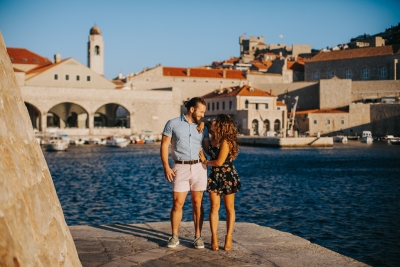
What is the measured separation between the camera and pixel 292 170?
2552 centimetres

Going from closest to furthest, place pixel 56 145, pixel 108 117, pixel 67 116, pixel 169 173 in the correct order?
pixel 169 173 → pixel 56 145 → pixel 67 116 → pixel 108 117

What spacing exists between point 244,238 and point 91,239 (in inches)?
57.4

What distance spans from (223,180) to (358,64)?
61512mm

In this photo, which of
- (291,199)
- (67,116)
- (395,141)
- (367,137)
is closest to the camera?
(291,199)

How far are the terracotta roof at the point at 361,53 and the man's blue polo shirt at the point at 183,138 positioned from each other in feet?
195

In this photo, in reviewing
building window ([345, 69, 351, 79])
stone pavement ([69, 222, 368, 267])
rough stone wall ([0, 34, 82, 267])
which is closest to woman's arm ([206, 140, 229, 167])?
stone pavement ([69, 222, 368, 267])

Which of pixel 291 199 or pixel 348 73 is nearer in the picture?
pixel 291 199

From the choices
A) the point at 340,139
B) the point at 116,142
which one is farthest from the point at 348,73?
the point at 116,142

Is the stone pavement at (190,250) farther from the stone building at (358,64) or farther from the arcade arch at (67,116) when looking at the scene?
the stone building at (358,64)

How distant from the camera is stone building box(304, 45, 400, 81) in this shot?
199 ft

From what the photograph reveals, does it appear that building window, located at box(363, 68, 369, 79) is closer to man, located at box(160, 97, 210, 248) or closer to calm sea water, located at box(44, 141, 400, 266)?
calm sea water, located at box(44, 141, 400, 266)

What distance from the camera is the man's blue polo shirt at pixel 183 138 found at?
490 centimetres

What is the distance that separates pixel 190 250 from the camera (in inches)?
188

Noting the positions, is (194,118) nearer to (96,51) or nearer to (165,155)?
(165,155)
